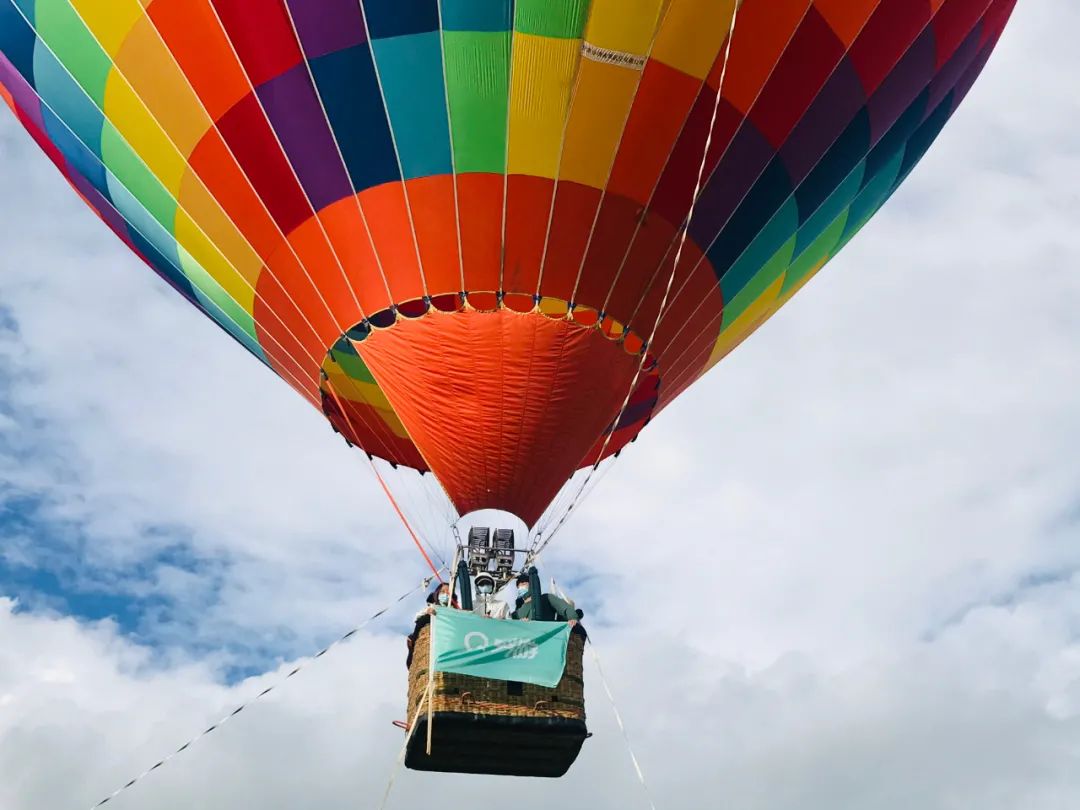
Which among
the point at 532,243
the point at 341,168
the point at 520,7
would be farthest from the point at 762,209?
the point at 341,168

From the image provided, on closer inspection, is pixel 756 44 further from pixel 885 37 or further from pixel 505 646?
pixel 505 646

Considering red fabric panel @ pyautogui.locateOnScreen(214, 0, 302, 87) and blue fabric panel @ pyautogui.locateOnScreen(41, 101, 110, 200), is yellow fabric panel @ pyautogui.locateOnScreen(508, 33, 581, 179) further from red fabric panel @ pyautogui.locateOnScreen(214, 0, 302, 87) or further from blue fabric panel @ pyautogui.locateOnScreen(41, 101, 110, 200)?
blue fabric panel @ pyautogui.locateOnScreen(41, 101, 110, 200)

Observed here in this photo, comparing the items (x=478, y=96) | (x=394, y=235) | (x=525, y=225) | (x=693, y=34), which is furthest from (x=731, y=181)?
(x=394, y=235)

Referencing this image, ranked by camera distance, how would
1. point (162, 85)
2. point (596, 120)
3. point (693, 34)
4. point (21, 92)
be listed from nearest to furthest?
point (693, 34)
point (596, 120)
point (162, 85)
point (21, 92)

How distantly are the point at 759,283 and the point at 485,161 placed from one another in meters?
2.77

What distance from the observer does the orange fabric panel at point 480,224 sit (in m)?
8.51

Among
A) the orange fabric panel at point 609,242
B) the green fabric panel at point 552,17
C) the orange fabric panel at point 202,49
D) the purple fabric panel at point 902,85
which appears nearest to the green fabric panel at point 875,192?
the purple fabric panel at point 902,85

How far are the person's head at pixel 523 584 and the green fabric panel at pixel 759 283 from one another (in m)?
2.69

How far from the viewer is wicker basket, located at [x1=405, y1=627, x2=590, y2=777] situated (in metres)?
7.93

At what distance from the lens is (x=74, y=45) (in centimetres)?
894

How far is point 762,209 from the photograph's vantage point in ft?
30.2

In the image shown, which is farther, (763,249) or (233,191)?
(763,249)

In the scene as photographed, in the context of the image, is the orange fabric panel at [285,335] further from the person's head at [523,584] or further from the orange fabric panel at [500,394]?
the person's head at [523,584]

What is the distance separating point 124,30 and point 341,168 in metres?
1.82
